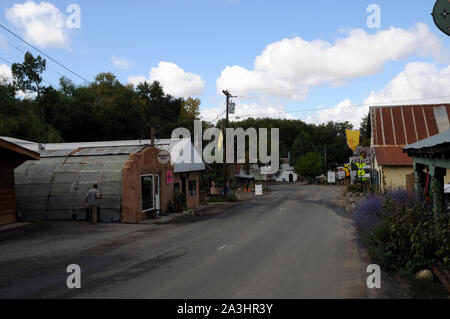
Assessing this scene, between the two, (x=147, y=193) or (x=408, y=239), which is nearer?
(x=408, y=239)

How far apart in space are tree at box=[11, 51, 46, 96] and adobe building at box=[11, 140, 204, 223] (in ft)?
90.1

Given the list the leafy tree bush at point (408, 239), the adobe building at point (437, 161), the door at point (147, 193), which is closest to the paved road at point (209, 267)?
the leafy tree bush at point (408, 239)

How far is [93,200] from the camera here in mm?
17719

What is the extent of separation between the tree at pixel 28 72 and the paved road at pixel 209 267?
36422 mm

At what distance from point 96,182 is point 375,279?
14.4 metres

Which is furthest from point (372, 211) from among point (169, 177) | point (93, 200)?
point (169, 177)

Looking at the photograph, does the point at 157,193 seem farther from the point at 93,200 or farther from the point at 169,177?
the point at 93,200

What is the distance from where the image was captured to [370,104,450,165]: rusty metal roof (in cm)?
2872

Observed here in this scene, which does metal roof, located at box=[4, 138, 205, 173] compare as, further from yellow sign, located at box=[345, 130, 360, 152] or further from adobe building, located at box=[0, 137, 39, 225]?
yellow sign, located at box=[345, 130, 360, 152]

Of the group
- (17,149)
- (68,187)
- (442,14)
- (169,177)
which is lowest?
(68,187)

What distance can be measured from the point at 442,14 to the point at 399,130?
23272mm

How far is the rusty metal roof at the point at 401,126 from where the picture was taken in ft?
94.2

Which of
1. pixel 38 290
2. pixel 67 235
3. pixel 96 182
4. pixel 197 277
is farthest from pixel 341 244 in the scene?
pixel 96 182

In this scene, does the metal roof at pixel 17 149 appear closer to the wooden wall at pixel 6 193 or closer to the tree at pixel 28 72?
the wooden wall at pixel 6 193
